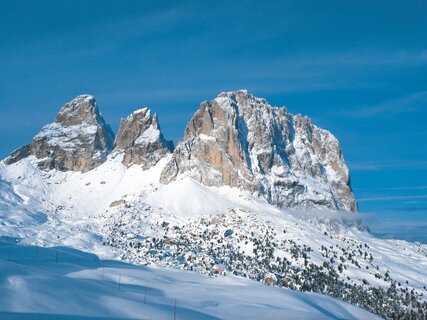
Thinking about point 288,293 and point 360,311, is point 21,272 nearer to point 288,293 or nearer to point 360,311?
point 288,293

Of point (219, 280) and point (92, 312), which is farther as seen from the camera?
point (219, 280)

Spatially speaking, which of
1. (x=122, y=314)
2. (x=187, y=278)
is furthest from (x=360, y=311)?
(x=122, y=314)

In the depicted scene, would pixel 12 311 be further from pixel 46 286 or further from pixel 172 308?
pixel 172 308

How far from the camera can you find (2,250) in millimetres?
184250

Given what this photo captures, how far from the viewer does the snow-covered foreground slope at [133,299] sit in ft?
249

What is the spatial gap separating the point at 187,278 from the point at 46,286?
3332 inches

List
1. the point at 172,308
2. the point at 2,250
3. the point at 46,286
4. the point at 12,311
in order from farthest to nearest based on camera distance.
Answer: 1. the point at 2,250
2. the point at 172,308
3. the point at 46,286
4. the point at 12,311

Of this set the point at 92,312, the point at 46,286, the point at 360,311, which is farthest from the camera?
the point at 360,311

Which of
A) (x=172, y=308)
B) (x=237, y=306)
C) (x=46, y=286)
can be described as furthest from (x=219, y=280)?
(x=46, y=286)

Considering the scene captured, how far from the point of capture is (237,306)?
344 ft

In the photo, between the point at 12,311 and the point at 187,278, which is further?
the point at 187,278

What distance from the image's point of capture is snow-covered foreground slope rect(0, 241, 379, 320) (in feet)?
249

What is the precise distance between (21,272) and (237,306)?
4052 centimetres

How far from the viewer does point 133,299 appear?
307 ft
